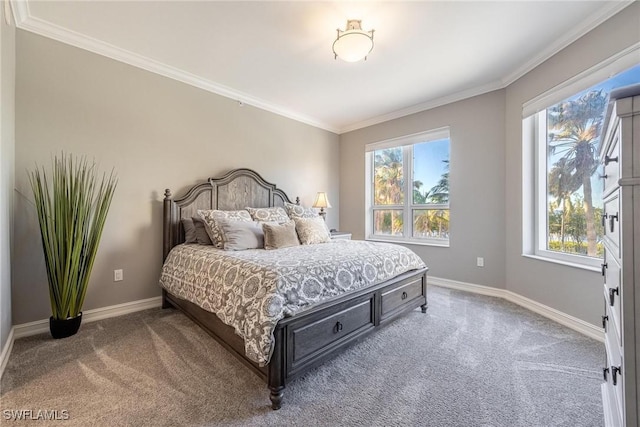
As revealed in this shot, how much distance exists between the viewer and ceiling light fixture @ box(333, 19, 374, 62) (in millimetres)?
2076

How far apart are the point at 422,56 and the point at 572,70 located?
51.6 inches

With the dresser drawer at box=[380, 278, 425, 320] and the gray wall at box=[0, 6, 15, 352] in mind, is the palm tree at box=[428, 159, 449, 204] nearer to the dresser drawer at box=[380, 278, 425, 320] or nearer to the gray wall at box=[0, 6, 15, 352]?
the dresser drawer at box=[380, 278, 425, 320]

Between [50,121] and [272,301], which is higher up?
[50,121]

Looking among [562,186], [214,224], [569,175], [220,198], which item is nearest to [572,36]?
[569,175]

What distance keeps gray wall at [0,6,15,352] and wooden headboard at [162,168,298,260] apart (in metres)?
1.11

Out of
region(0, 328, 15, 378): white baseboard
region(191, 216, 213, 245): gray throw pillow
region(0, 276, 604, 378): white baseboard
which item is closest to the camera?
region(0, 328, 15, 378): white baseboard

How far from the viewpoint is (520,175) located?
9.72 feet

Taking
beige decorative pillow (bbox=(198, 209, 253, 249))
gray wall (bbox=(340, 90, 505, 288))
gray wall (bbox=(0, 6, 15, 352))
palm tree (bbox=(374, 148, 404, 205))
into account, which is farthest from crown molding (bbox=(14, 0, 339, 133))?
gray wall (bbox=(340, 90, 505, 288))

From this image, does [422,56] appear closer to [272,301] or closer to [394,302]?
[394,302]

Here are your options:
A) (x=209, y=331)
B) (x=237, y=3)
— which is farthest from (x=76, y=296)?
(x=237, y=3)

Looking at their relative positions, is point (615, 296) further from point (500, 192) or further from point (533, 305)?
point (500, 192)

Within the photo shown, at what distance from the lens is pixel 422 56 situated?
2.66 metres

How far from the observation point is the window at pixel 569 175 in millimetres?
2350

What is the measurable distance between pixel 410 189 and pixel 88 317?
421 centimetres
